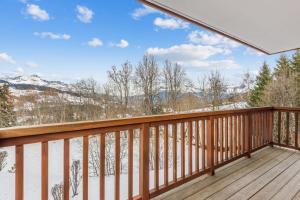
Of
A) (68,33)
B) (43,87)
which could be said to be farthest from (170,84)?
(68,33)

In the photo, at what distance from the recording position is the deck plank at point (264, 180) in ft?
7.65

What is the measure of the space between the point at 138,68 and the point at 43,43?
13.2ft

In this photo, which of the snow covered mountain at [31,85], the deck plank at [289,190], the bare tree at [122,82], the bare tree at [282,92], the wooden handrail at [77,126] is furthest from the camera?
the bare tree at [282,92]

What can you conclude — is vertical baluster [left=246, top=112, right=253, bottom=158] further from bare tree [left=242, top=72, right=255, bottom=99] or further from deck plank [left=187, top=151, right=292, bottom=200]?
bare tree [left=242, top=72, right=255, bottom=99]

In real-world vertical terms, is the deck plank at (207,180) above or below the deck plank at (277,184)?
above

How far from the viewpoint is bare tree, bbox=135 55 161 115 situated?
7445 mm

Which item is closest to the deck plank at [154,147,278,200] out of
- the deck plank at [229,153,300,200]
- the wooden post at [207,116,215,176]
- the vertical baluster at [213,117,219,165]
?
the wooden post at [207,116,215,176]

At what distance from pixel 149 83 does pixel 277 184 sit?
219 inches

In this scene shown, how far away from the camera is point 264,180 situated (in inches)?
108

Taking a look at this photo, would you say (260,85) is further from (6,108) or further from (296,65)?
(6,108)

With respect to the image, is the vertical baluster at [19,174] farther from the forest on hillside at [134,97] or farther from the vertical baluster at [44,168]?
the forest on hillside at [134,97]

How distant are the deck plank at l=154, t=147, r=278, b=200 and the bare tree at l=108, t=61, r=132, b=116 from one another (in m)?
4.10

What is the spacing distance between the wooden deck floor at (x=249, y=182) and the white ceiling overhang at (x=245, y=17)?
2.25 meters

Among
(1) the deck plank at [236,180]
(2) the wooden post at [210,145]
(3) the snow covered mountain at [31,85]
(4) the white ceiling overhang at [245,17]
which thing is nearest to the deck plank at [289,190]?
(1) the deck plank at [236,180]
